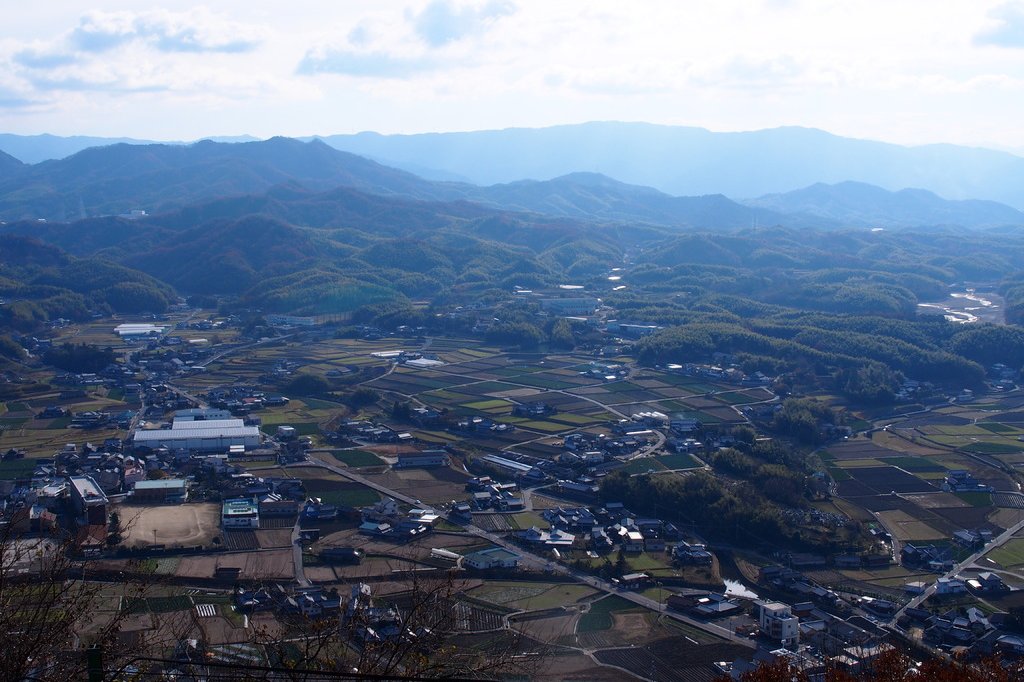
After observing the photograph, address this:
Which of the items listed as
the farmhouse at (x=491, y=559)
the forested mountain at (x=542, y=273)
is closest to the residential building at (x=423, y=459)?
the farmhouse at (x=491, y=559)

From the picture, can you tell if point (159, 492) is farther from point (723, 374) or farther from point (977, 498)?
point (723, 374)

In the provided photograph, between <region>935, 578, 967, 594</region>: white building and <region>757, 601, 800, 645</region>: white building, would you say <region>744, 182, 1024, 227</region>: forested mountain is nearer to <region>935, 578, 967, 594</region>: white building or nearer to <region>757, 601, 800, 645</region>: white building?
<region>935, 578, 967, 594</region>: white building

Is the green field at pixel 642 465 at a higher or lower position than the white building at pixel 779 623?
lower

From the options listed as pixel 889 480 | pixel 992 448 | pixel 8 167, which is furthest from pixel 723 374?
Answer: pixel 8 167

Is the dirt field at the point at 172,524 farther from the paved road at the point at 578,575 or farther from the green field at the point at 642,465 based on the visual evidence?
the green field at the point at 642,465

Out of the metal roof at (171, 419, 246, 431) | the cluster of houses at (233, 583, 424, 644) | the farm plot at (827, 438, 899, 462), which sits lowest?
the farm plot at (827, 438, 899, 462)

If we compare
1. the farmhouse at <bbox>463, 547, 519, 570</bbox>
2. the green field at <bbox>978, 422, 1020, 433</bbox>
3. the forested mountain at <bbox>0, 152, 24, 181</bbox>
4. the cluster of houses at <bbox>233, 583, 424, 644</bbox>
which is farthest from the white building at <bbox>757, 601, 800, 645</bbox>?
the forested mountain at <bbox>0, 152, 24, 181</bbox>

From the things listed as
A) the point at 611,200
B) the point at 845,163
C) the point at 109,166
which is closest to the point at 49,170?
the point at 109,166
